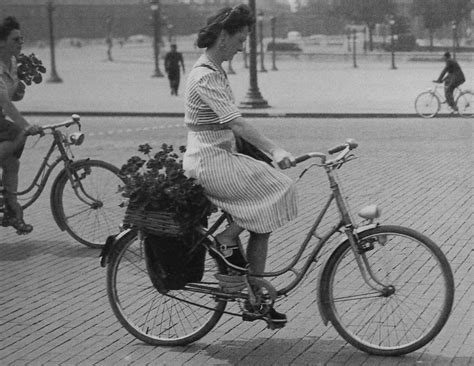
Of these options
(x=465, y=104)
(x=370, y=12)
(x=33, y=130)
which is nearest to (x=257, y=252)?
(x=33, y=130)

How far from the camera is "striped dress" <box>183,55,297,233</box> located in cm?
472

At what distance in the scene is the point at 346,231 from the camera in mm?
4734

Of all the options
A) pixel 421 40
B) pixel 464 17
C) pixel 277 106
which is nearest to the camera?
pixel 277 106

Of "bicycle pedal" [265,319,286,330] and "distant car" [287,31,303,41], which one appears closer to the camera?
"bicycle pedal" [265,319,286,330]

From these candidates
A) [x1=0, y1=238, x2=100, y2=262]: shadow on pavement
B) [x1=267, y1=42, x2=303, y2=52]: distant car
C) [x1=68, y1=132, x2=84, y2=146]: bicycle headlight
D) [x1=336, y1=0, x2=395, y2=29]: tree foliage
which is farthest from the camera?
[x1=267, y1=42, x2=303, y2=52]: distant car

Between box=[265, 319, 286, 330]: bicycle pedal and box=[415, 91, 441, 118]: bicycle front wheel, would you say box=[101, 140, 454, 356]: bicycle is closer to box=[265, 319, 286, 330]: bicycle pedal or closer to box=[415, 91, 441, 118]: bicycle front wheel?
box=[265, 319, 286, 330]: bicycle pedal

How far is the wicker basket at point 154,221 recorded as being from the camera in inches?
190

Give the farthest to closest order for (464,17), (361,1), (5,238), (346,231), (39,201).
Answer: (361,1) → (464,17) → (39,201) → (5,238) → (346,231)

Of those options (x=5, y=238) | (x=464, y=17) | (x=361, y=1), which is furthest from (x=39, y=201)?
(x=361, y=1)

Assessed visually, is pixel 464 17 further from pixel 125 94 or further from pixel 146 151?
pixel 146 151

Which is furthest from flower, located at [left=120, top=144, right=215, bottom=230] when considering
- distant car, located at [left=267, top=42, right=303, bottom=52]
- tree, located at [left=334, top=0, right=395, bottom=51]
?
distant car, located at [left=267, top=42, right=303, bottom=52]

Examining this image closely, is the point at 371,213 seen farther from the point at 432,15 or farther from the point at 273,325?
the point at 432,15

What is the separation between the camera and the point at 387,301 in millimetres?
4898

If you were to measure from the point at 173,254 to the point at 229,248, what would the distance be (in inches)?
10.7
